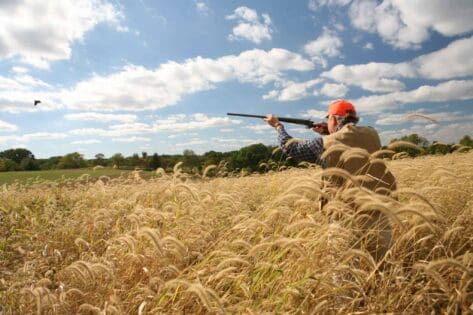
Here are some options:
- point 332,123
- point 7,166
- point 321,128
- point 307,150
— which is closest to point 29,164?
point 7,166

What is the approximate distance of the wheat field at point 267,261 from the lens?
75.1 inches

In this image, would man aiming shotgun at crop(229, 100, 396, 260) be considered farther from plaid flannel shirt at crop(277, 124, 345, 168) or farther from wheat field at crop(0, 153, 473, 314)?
wheat field at crop(0, 153, 473, 314)

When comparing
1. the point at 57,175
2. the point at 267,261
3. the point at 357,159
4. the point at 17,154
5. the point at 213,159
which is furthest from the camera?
the point at 17,154

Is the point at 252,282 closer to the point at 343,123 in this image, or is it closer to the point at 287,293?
the point at 287,293

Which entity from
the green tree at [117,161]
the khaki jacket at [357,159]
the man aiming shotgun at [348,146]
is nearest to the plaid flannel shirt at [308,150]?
the man aiming shotgun at [348,146]

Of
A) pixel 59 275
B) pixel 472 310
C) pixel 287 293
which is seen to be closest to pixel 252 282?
pixel 287 293

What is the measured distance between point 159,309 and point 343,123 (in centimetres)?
235

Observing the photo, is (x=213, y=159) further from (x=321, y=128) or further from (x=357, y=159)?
(x=357, y=159)

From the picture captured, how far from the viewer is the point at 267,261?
253 cm

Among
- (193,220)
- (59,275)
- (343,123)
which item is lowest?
(59,275)

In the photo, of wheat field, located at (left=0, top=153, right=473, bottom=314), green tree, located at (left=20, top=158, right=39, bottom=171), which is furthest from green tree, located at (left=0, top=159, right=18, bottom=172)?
wheat field, located at (left=0, top=153, right=473, bottom=314)

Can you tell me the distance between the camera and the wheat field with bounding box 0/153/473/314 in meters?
1.91

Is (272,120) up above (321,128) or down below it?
above

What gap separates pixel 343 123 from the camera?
3160 mm
